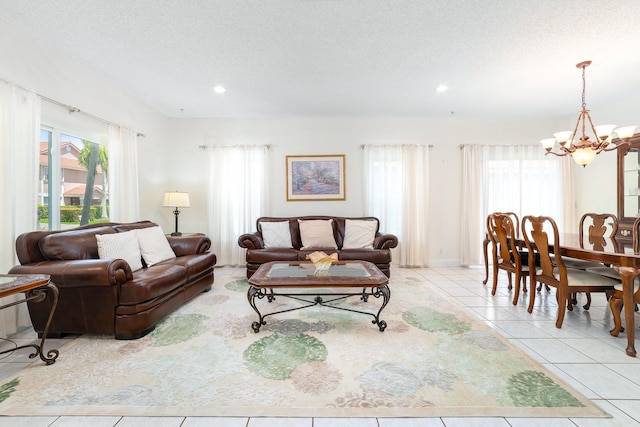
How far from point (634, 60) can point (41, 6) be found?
5.51 metres

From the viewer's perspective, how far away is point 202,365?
1.91 metres

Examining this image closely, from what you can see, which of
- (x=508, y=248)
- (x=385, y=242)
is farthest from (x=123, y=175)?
(x=508, y=248)

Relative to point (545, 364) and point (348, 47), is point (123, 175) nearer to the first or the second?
point (348, 47)

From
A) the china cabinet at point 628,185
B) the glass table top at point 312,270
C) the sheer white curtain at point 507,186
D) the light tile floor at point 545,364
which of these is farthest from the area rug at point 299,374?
the china cabinet at point 628,185

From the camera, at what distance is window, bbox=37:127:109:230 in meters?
2.88

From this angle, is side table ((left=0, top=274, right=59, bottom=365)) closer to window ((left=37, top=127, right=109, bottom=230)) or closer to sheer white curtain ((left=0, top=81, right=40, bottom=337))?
sheer white curtain ((left=0, top=81, right=40, bottom=337))

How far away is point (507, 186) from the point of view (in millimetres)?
4859

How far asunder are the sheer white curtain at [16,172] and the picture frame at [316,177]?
3182 millimetres

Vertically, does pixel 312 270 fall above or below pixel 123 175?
below

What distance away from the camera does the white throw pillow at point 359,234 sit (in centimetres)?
429

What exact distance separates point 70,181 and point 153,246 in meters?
1.21

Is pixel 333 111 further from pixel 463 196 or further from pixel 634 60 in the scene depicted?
pixel 634 60

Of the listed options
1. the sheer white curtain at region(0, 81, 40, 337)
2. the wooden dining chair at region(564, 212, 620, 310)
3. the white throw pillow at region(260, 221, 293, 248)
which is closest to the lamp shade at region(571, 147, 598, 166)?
the wooden dining chair at region(564, 212, 620, 310)

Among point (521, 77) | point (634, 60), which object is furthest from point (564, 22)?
Answer: point (634, 60)
